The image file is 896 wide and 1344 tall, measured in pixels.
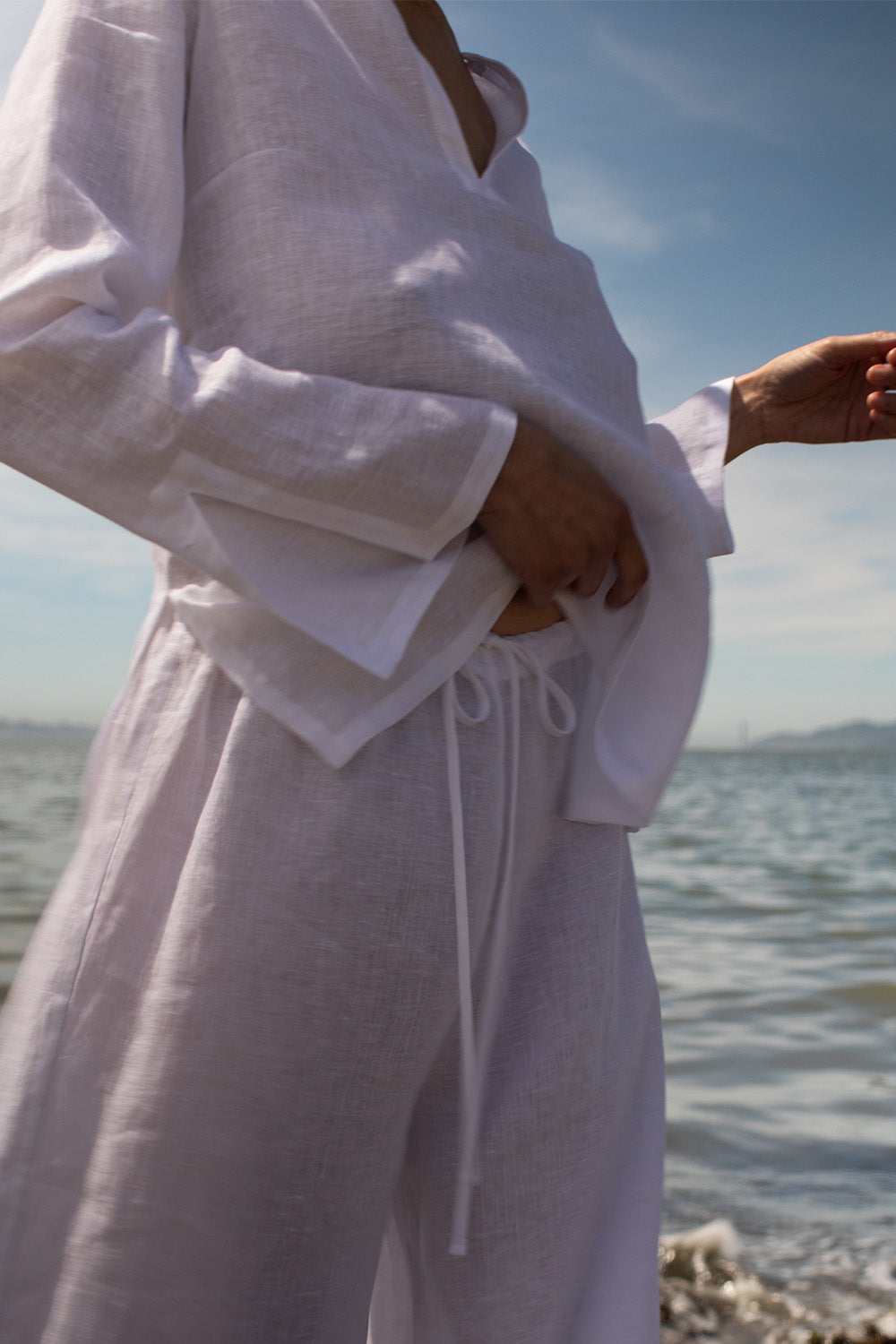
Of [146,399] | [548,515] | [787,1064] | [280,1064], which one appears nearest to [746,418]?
[548,515]

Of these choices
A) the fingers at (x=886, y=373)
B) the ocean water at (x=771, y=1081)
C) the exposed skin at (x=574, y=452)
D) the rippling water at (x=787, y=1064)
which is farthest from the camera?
the rippling water at (x=787, y=1064)

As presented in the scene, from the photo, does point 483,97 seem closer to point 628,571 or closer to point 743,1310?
point 628,571

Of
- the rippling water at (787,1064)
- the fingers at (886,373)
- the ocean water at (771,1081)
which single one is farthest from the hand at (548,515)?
the rippling water at (787,1064)

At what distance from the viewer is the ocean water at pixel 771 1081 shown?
208cm

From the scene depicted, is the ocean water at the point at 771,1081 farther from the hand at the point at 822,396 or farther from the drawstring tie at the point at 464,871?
the hand at the point at 822,396

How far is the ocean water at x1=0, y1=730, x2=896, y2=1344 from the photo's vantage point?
208 cm

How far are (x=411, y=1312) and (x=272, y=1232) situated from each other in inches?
10.7

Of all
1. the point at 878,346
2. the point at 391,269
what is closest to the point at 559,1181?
the point at 391,269

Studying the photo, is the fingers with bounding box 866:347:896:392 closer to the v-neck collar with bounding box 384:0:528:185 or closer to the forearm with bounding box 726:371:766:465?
the forearm with bounding box 726:371:766:465

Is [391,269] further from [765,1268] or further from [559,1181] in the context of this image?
[765,1268]

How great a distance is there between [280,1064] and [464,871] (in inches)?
7.8

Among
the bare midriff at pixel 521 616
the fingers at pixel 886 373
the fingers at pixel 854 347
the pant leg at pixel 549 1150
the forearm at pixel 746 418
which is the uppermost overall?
the fingers at pixel 854 347

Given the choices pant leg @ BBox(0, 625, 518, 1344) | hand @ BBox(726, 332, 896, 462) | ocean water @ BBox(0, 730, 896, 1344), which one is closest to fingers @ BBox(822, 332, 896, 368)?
hand @ BBox(726, 332, 896, 462)

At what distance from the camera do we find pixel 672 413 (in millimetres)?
1142
